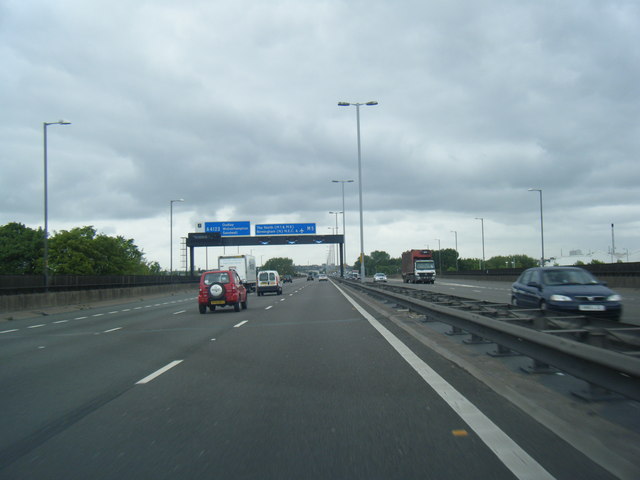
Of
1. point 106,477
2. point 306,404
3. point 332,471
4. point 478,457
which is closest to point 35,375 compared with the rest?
point 306,404

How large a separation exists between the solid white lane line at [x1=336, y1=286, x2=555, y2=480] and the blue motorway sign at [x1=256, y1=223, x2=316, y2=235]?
5987 centimetres

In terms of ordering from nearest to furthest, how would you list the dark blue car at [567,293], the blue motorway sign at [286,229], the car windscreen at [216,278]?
the dark blue car at [567,293], the car windscreen at [216,278], the blue motorway sign at [286,229]

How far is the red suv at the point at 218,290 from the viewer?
2291 cm

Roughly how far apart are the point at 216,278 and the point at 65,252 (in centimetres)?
7433

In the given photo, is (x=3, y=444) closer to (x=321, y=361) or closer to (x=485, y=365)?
(x=321, y=361)

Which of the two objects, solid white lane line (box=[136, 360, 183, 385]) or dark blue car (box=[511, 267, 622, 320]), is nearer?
solid white lane line (box=[136, 360, 183, 385])

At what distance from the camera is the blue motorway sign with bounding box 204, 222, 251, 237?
216 ft

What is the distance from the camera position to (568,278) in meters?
15.0

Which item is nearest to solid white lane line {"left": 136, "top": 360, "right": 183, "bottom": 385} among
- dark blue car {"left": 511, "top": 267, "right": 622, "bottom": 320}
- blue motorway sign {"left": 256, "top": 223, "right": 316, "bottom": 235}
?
dark blue car {"left": 511, "top": 267, "right": 622, "bottom": 320}

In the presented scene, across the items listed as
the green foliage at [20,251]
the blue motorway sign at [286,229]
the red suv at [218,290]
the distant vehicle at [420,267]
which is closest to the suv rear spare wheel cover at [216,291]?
the red suv at [218,290]

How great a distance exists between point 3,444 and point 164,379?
3202mm

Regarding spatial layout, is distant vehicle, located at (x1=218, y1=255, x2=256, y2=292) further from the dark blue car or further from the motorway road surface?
the motorway road surface

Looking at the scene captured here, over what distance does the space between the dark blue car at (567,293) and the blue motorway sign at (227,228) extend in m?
51.5

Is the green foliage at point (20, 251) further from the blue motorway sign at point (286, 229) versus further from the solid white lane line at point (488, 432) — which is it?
the solid white lane line at point (488, 432)
